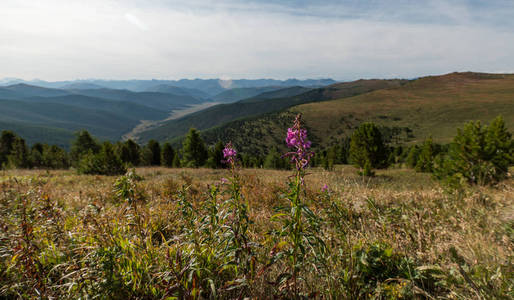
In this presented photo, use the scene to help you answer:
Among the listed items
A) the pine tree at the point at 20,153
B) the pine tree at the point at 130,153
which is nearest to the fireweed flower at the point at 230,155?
the pine tree at the point at 130,153

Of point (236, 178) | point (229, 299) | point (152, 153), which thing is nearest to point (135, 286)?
point (229, 299)

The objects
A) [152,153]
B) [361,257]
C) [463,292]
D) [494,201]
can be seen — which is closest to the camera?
[463,292]

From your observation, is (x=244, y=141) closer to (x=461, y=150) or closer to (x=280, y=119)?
(x=280, y=119)

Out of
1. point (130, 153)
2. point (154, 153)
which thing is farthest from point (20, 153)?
point (154, 153)

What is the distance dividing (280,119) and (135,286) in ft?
571

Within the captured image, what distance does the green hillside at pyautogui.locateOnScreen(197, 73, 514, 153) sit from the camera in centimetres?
13329

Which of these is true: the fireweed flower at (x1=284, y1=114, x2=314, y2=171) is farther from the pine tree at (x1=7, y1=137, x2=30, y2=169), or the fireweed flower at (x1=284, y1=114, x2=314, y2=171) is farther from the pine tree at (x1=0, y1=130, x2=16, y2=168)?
the pine tree at (x1=0, y1=130, x2=16, y2=168)

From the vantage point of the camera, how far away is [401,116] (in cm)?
15762

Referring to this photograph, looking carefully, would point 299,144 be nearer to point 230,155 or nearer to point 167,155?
point 230,155

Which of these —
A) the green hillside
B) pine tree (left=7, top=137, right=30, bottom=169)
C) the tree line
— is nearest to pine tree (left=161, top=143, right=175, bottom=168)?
the tree line

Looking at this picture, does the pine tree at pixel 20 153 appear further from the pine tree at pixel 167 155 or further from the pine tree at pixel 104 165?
the pine tree at pixel 104 165

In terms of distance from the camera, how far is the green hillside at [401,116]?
133288 mm

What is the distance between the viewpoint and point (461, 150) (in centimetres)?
2033

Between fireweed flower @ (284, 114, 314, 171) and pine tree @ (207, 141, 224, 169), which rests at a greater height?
fireweed flower @ (284, 114, 314, 171)
